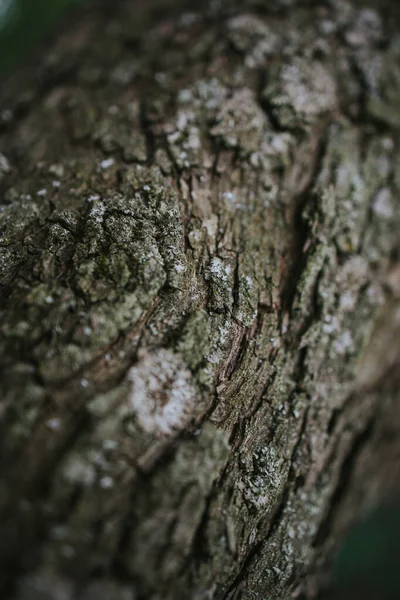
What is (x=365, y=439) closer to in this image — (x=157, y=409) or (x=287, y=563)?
(x=287, y=563)

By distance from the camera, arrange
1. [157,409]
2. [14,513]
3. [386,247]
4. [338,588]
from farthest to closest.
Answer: [338,588] → [386,247] → [157,409] → [14,513]

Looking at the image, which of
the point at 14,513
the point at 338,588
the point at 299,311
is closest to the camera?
the point at 14,513

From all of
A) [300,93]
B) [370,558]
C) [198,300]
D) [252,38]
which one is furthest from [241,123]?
[370,558]

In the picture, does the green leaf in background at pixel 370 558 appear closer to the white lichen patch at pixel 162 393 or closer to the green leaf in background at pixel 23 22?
the white lichen patch at pixel 162 393

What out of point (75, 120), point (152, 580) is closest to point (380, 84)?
point (75, 120)

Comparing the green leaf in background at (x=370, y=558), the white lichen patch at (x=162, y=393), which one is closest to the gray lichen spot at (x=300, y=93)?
the white lichen patch at (x=162, y=393)

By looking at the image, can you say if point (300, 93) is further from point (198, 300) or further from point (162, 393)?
point (162, 393)
